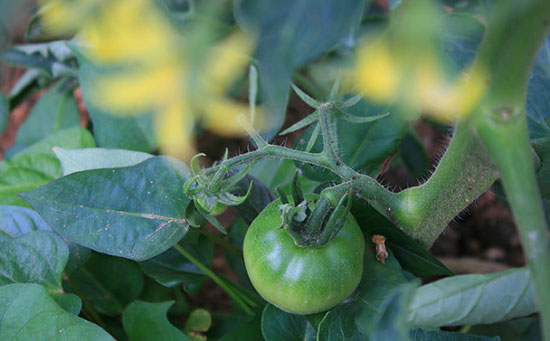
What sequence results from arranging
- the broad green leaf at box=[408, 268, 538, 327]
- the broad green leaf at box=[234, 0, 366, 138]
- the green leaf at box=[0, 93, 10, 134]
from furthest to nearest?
the green leaf at box=[0, 93, 10, 134]
the broad green leaf at box=[408, 268, 538, 327]
the broad green leaf at box=[234, 0, 366, 138]

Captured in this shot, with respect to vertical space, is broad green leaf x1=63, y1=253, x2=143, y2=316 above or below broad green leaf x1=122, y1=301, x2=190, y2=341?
below

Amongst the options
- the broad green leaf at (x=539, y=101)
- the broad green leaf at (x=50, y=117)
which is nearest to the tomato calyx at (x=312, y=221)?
the broad green leaf at (x=539, y=101)

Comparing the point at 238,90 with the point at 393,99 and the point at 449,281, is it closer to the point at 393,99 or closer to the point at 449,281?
the point at 393,99

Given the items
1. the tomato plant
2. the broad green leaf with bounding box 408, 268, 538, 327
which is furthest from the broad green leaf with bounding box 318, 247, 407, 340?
the broad green leaf with bounding box 408, 268, 538, 327

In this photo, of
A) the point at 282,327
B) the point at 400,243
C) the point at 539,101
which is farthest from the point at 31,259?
Answer: the point at 539,101

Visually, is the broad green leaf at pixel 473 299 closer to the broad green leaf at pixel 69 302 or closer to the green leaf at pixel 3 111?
the broad green leaf at pixel 69 302

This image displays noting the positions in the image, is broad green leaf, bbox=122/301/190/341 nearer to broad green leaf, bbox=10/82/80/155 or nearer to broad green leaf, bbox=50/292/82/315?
broad green leaf, bbox=50/292/82/315

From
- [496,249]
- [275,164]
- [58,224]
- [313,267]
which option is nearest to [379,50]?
[275,164]
